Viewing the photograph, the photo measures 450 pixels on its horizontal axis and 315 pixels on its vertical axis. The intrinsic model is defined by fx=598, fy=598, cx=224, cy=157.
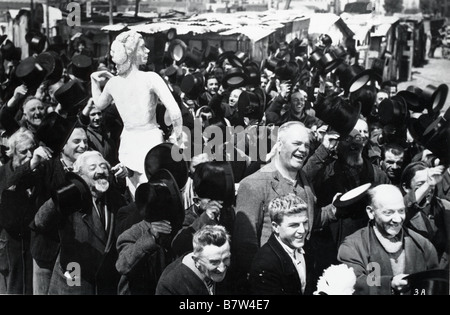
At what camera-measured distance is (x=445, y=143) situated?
13.5ft

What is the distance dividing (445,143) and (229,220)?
159 centimetres

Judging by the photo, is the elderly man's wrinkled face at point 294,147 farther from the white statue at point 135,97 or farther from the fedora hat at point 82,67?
the fedora hat at point 82,67

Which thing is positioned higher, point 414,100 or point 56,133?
point 414,100

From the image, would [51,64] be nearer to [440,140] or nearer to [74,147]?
[74,147]

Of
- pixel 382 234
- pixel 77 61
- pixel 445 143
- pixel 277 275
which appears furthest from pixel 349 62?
pixel 277 275

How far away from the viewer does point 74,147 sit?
13.3ft

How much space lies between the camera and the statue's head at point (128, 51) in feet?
13.9

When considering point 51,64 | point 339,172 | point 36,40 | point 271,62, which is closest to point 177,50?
point 271,62

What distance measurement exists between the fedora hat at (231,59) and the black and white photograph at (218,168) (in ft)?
1.80

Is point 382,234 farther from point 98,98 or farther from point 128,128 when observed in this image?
point 98,98

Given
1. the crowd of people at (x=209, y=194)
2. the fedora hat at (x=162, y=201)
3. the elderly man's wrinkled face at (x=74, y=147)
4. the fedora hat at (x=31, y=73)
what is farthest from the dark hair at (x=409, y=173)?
the fedora hat at (x=31, y=73)

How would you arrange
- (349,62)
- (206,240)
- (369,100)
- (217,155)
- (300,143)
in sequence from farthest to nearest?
(349,62) < (369,100) < (217,155) < (300,143) < (206,240)

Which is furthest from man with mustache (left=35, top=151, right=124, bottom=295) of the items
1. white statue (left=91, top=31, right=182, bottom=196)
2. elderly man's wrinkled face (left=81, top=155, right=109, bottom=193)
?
white statue (left=91, top=31, right=182, bottom=196)

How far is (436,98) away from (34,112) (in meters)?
3.22
